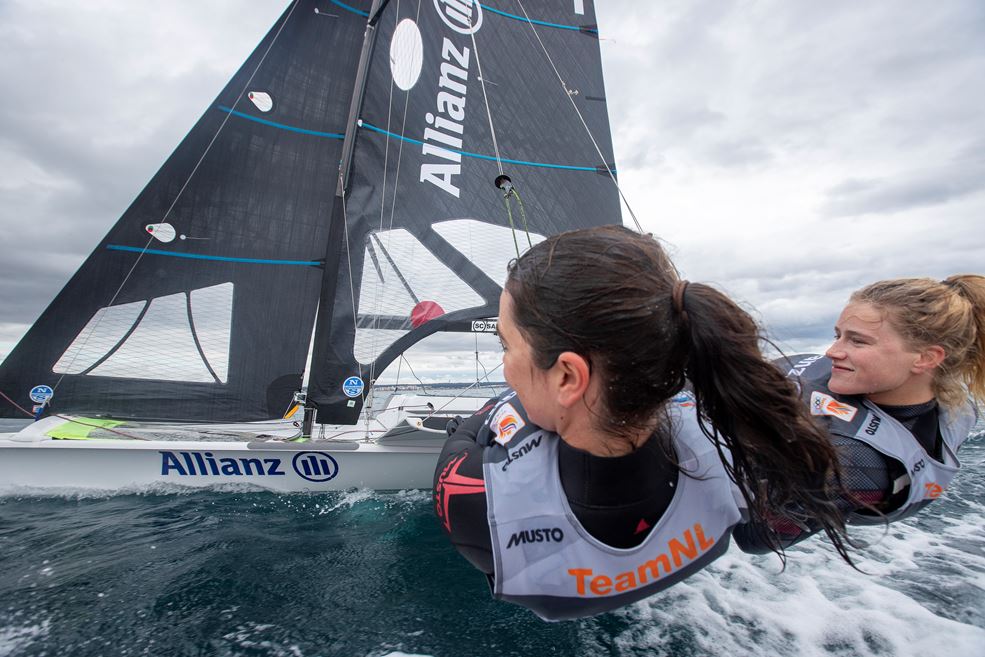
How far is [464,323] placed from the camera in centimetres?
468

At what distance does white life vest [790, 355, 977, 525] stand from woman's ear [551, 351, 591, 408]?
2.25ft

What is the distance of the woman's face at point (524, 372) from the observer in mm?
755

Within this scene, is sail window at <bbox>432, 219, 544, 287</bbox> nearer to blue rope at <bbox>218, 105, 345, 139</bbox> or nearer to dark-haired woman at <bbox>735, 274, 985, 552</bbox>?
blue rope at <bbox>218, 105, 345, 139</bbox>

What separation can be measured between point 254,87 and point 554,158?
10.8 feet

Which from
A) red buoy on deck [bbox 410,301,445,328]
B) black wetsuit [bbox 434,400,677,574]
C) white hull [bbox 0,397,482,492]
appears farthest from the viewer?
red buoy on deck [bbox 410,301,445,328]

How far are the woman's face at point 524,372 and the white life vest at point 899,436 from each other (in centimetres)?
69

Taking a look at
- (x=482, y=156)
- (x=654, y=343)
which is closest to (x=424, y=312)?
(x=482, y=156)

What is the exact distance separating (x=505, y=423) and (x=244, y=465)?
3.32m

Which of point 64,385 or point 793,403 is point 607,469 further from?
point 64,385

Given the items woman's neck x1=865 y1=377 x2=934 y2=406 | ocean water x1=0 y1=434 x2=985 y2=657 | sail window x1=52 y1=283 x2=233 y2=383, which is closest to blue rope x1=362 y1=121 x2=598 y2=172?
sail window x1=52 y1=283 x2=233 y2=383

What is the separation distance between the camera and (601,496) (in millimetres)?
803

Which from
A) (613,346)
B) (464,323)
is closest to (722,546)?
(613,346)

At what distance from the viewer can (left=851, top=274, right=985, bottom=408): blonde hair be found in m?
1.13

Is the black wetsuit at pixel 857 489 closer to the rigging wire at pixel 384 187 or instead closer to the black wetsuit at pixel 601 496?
the black wetsuit at pixel 601 496
